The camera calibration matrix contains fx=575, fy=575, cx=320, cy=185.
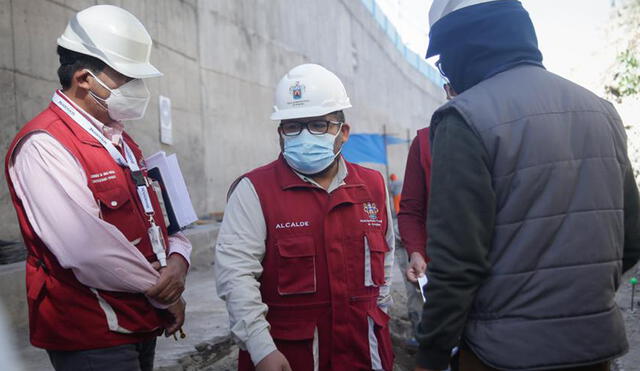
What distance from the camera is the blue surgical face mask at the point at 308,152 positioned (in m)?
2.49

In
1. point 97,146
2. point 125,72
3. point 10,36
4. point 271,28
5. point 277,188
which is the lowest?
point 277,188

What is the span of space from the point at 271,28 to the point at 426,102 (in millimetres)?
19823

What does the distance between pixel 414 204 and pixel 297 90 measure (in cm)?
114

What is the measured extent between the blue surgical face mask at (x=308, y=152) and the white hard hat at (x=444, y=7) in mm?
758

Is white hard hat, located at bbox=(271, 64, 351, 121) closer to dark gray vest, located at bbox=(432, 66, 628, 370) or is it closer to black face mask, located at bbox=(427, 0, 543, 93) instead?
black face mask, located at bbox=(427, 0, 543, 93)

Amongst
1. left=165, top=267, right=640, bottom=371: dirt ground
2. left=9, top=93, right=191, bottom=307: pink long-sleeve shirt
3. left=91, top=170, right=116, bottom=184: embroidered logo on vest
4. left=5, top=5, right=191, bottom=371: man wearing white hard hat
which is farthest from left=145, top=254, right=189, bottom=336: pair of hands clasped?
left=165, top=267, right=640, bottom=371: dirt ground

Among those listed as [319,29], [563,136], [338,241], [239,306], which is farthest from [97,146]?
[319,29]

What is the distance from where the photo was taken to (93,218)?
2.00m

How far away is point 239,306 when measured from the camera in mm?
2156

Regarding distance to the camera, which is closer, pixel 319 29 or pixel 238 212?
pixel 238 212

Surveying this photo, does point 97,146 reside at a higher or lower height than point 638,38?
lower

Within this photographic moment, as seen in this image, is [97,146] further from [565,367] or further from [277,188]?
[565,367]

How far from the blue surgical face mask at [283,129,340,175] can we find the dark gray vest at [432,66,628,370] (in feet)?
3.11

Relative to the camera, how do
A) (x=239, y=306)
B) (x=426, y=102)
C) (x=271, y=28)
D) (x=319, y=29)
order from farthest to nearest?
(x=426, y=102) → (x=319, y=29) → (x=271, y=28) → (x=239, y=306)
